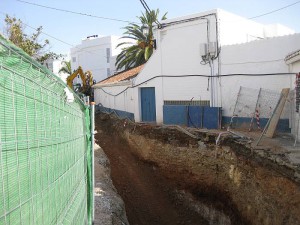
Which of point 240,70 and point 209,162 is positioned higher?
point 240,70

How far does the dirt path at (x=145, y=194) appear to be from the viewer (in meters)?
11.4

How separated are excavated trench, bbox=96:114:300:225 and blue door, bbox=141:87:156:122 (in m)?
1.48

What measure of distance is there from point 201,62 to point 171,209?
23.8 feet

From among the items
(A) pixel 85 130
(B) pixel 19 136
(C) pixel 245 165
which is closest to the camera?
(B) pixel 19 136

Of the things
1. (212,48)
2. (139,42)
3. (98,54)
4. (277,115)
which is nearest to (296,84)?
(277,115)

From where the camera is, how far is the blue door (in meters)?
18.1

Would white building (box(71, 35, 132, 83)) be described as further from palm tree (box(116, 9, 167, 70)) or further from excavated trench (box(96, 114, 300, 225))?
excavated trench (box(96, 114, 300, 225))

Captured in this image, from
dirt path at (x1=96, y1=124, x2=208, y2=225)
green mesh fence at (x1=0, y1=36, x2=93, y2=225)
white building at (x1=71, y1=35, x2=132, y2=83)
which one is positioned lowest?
dirt path at (x1=96, y1=124, x2=208, y2=225)

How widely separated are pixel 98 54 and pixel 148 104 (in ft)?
72.6

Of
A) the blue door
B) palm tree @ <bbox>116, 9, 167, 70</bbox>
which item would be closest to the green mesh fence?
the blue door

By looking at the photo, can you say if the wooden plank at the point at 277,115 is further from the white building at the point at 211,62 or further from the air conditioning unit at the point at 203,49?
the air conditioning unit at the point at 203,49

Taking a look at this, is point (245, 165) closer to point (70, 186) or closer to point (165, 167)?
point (165, 167)

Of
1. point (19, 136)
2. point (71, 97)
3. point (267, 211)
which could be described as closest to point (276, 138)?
point (267, 211)

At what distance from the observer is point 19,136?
2.14 metres
